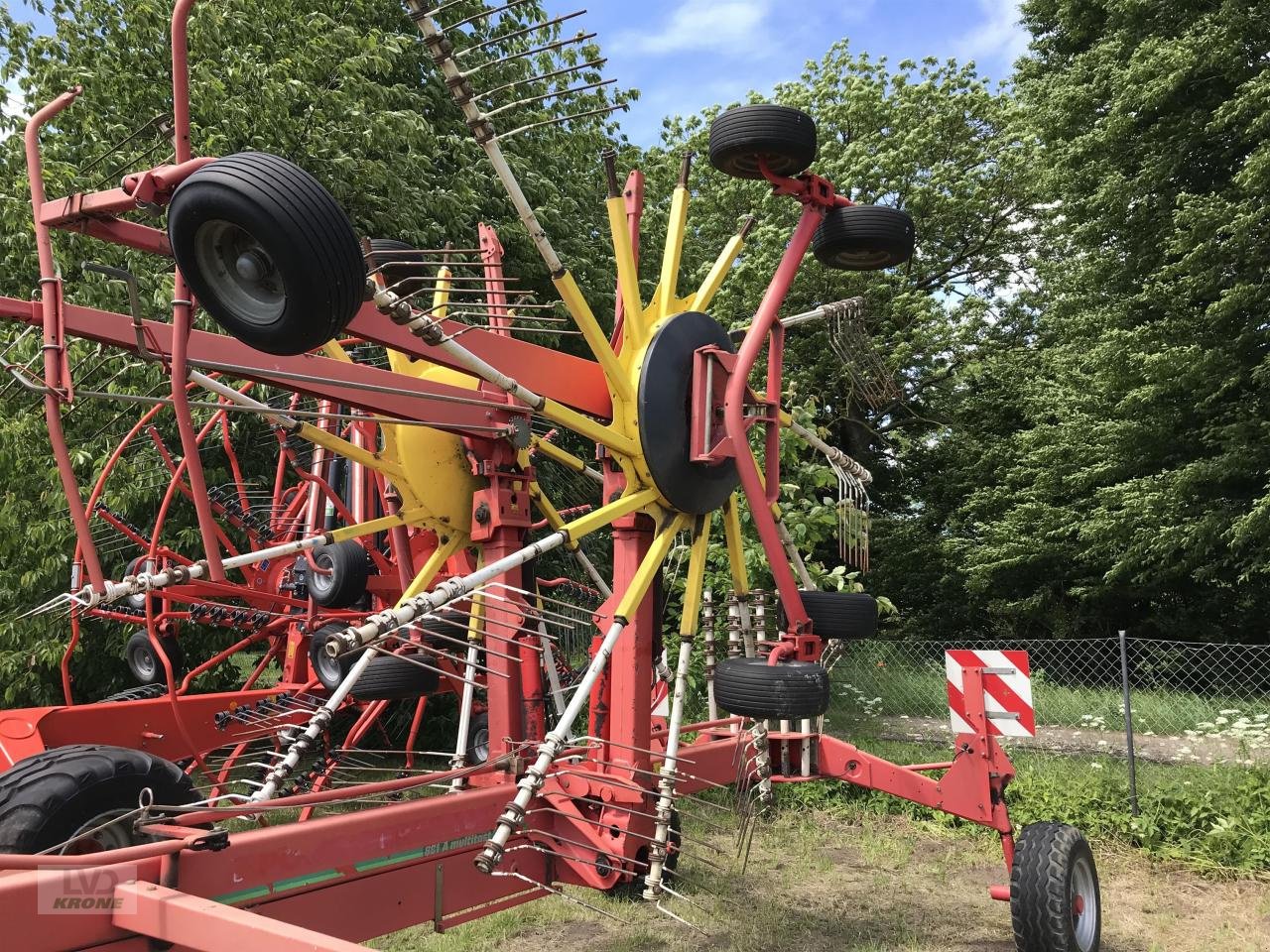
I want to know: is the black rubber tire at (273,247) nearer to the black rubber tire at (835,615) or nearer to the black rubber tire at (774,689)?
the black rubber tire at (774,689)

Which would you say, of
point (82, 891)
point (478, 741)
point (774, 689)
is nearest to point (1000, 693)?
point (774, 689)

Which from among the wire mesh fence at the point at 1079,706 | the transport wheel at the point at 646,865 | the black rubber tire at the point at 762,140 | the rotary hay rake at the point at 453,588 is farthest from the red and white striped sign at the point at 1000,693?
the wire mesh fence at the point at 1079,706

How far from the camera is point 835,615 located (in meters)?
4.87

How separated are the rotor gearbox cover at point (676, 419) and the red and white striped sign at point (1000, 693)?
155cm

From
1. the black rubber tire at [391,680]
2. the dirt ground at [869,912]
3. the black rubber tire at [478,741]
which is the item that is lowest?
the dirt ground at [869,912]

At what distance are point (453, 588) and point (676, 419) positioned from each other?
4.96 feet

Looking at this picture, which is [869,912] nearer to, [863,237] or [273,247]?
[863,237]

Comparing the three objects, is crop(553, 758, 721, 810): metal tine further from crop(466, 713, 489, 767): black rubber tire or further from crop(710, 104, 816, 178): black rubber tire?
crop(710, 104, 816, 178): black rubber tire

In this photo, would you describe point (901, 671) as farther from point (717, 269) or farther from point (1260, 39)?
point (1260, 39)

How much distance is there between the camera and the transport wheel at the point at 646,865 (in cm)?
396

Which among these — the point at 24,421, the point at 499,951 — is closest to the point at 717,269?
the point at 499,951

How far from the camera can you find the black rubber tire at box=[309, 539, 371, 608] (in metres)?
6.48

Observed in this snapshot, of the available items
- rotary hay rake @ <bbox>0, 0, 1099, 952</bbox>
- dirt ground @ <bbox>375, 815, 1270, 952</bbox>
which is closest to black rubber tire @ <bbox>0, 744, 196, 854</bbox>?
rotary hay rake @ <bbox>0, 0, 1099, 952</bbox>

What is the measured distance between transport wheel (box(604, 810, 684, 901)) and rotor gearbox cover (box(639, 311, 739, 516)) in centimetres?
140
